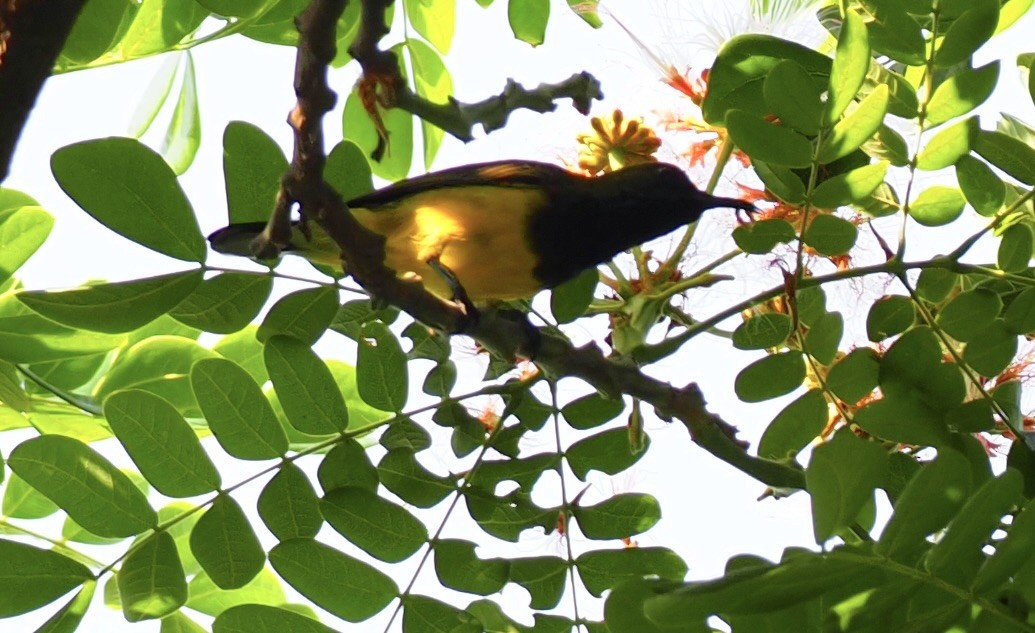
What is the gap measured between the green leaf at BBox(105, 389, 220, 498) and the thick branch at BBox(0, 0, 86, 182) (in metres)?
0.81

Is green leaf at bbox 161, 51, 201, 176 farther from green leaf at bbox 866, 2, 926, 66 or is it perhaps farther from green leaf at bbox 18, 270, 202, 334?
green leaf at bbox 866, 2, 926, 66

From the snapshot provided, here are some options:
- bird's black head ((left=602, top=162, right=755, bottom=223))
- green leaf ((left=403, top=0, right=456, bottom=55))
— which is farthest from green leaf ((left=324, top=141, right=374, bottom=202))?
green leaf ((left=403, top=0, right=456, bottom=55))

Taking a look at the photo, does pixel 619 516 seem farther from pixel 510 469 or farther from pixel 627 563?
pixel 510 469

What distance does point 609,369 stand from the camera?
1.65 m

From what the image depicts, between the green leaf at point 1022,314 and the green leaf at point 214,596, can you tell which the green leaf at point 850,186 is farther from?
the green leaf at point 214,596

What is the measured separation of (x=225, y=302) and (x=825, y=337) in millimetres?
1039

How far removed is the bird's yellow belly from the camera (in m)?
2.24

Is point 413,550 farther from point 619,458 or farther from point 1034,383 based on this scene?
point 1034,383

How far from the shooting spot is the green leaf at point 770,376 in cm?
184

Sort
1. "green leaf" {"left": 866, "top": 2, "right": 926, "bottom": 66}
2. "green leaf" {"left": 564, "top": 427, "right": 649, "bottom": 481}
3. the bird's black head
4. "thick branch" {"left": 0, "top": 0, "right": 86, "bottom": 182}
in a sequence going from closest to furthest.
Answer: "thick branch" {"left": 0, "top": 0, "right": 86, "bottom": 182}, "green leaf" {"left": 866, "top": 2, "right": 926, "bottom": 66}, "green leaf" {"left": 564, "top": 427, "right": 649, "bottom": 481}, the bird's black head

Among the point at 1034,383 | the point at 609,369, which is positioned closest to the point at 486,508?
the point at 609,369

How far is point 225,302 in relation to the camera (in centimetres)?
191

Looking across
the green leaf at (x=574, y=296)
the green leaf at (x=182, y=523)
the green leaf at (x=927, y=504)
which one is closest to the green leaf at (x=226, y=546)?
the green leaf at (x=182, y=523)

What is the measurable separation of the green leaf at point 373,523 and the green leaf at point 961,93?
109 centimetres
